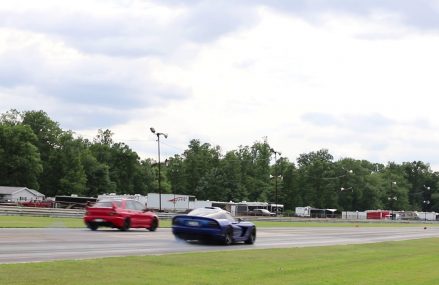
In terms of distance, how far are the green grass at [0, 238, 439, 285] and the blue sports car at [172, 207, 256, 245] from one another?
3853 millimetres

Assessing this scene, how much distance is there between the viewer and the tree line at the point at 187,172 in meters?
126

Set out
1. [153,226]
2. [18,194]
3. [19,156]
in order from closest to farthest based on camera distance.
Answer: [153,226] → [18,194] → [19,156]

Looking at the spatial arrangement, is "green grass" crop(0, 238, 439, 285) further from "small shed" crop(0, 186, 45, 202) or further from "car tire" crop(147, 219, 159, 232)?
"small shed" crop(0, 186, 45, 202)

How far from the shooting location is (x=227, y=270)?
522 inches

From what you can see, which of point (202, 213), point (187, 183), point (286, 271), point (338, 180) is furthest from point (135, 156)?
point (286, 271)

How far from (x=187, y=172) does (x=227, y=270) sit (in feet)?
494

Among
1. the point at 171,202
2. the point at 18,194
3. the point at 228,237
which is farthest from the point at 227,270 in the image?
the point at 18,194

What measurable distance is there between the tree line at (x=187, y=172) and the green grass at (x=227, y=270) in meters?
103

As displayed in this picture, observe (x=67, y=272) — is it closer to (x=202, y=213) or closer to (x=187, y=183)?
(x=202, y=213)

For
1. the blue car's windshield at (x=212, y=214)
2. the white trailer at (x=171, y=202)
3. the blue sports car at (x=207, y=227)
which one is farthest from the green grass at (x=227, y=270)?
the white trailer at (x=171, y=202)

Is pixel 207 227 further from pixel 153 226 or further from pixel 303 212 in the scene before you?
pixel 303 212

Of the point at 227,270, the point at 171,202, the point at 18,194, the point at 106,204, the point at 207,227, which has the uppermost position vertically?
the point at 106,204

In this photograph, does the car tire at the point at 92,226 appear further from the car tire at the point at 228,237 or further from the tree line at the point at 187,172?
the tree line at the point at 187,172

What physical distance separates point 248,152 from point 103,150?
40.5 metres
